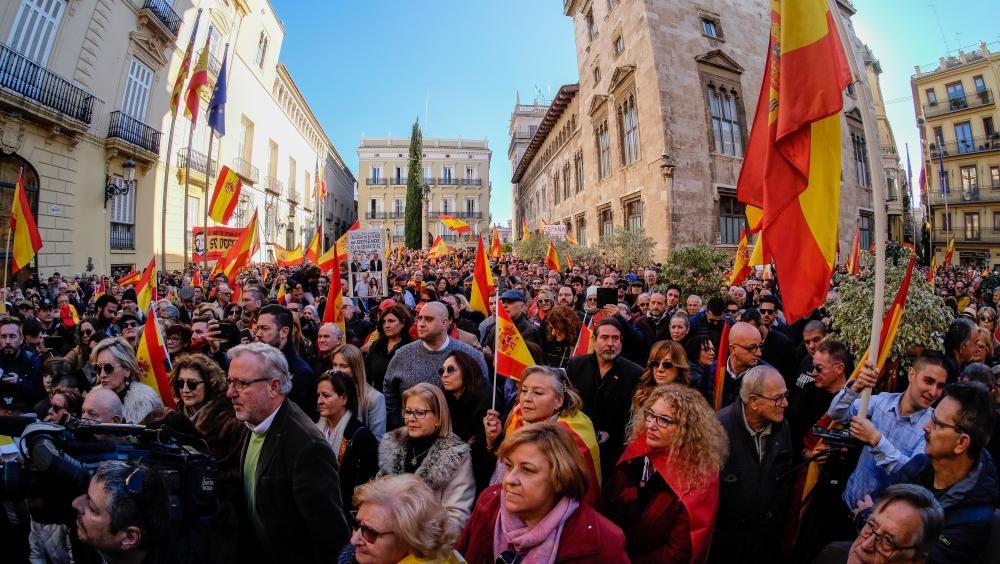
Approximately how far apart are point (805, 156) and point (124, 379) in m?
4.62

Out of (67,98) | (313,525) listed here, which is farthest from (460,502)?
(67,98)

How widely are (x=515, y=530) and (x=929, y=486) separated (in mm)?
1915

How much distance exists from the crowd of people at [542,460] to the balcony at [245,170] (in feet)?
83.9

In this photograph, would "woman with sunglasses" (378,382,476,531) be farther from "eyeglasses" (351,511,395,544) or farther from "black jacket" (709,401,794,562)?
"black jacket" (709,401,794,562)

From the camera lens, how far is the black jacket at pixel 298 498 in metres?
2.22

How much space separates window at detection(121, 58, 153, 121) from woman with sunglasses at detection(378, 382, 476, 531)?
63.0 feet

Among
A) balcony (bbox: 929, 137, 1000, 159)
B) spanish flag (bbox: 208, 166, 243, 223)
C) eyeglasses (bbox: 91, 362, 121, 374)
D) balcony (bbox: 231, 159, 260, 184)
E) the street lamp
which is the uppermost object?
balcony (bbox: 929, 137, 1000, 159)

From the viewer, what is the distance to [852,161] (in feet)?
90.6

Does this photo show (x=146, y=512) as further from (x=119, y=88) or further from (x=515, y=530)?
(x=119, y=88)

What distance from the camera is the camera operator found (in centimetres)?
181

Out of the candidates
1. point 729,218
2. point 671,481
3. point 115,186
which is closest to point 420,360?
point 671,481

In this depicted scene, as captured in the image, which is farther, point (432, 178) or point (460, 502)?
point (432, 178)

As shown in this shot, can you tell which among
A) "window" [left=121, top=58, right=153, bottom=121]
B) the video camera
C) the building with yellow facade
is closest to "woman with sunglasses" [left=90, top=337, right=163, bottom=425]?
the video camera

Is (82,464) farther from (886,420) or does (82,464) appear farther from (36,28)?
(36,28)
